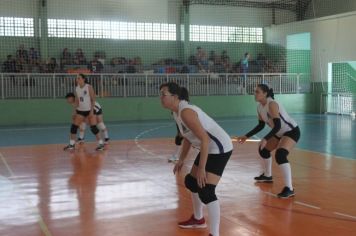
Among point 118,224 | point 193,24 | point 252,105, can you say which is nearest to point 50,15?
point 193,24

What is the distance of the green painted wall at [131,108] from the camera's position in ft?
Result: 61.8

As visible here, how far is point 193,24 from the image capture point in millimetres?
25672

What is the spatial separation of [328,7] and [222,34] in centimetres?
623

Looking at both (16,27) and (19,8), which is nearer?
(16,27)

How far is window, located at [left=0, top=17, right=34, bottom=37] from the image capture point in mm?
20859

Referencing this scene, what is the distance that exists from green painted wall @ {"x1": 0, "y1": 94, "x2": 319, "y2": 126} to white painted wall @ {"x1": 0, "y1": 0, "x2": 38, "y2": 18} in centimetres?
500

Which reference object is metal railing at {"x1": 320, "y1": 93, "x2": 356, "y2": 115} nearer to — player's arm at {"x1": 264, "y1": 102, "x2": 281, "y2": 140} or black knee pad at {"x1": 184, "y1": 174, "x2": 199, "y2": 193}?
player's arm at {"x1": 264, "y1": 102, "x2": 281, "y2": 140}

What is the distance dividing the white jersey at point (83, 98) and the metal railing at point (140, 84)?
27.6 ft

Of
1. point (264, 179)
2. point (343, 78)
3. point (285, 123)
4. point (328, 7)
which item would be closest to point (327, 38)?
point (343, 78)

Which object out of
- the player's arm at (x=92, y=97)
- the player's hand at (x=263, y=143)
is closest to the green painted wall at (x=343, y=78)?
the player's arm at (x=92, y=97)

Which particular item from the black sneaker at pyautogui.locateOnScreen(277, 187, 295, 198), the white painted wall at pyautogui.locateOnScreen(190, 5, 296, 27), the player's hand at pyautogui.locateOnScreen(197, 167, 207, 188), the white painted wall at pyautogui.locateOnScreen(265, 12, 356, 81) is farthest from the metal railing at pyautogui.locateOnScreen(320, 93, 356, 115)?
the player's hand at pyautogui.locateOnScreen(197, 167, 207, 188)

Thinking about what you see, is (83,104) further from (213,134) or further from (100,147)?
(213,134)

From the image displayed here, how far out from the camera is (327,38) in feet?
77.7

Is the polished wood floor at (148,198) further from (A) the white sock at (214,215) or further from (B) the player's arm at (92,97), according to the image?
(B) the player's arm at (92,97)
